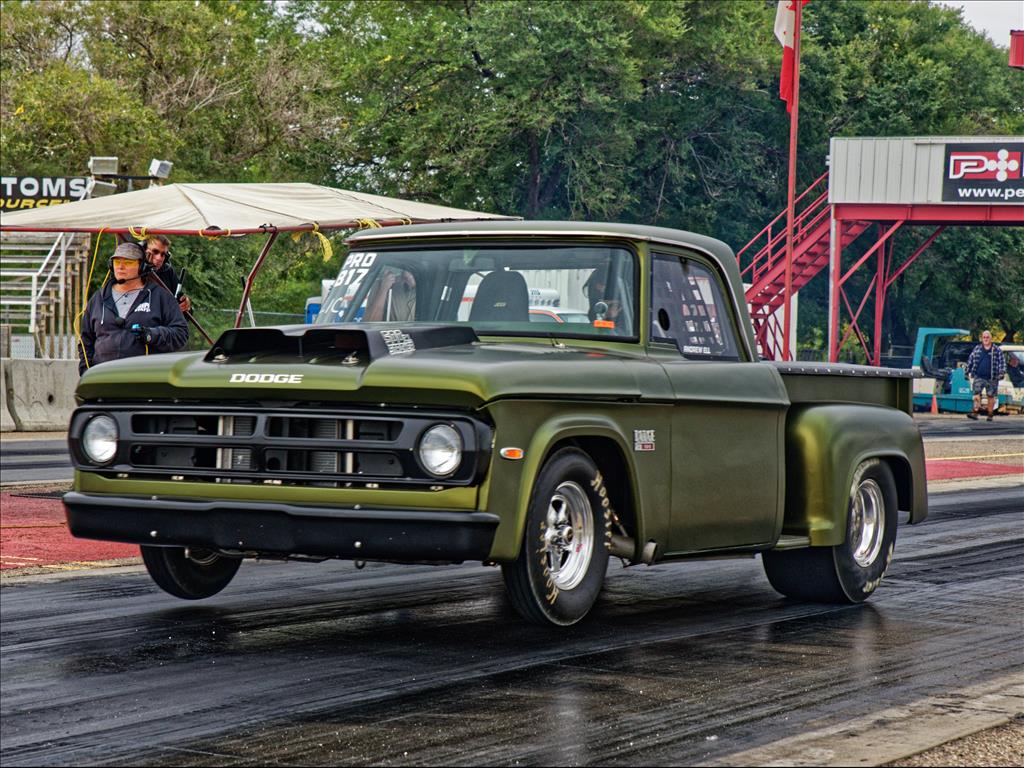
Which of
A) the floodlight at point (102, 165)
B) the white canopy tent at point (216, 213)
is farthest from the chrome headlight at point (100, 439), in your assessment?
the floodlight at point (102, 165)

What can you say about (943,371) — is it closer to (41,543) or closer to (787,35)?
(787,35)

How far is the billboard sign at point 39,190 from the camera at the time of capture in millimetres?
31312

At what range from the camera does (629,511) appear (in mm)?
7375

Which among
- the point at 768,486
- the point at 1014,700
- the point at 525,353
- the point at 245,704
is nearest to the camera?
the point at 245,704

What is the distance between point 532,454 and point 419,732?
1.54 metres

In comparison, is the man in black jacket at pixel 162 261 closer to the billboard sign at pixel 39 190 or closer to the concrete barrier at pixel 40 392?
the concrete barrier at pixel 40 392

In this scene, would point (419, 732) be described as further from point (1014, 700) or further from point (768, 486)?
point (768, 486)

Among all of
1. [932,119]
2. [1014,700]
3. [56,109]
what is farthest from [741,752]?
[932,119]

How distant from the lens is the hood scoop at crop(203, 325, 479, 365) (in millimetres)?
6832

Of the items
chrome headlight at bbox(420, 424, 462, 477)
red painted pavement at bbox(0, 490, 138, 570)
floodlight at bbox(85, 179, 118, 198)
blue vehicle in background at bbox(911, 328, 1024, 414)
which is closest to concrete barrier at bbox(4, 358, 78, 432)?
floodlight at bbox(85, 179, 118, 198)

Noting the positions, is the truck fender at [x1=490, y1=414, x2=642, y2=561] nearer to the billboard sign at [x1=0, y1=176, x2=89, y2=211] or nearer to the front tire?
the front tire

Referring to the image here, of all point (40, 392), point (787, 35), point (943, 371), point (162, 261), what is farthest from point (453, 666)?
point (943, 371)

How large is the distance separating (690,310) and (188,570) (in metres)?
2.85

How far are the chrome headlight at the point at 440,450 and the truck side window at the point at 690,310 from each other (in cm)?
173
